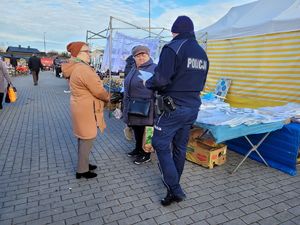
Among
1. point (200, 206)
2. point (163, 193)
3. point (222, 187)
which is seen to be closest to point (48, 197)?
point (163, 193)

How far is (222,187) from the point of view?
3.44m

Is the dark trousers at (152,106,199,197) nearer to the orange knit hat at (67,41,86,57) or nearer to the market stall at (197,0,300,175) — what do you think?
the orange knit hat at (67,41,86,57)

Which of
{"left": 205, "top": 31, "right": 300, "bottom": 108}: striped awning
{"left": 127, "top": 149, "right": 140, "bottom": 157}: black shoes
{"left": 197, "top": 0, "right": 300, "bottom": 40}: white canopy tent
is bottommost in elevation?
{"left": 127, "top": 149, "right": 140, "bottom": 157}: black shoes

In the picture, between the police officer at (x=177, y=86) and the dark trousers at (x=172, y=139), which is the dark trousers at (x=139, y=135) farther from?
the police officer at (x=177, y=86)

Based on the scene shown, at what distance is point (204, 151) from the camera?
4008 mm

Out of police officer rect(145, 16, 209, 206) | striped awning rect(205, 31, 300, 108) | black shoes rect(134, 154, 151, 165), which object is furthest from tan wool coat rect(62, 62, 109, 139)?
striped awning rect(205, 31, 300, 108)

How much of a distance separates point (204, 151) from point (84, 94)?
2.02m

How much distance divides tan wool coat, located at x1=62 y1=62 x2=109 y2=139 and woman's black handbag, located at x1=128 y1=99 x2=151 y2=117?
564mm

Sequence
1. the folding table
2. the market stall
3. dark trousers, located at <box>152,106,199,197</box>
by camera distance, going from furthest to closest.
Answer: the market stall → the folding table → dark trousers, located at <box>152,106,199,197</box>

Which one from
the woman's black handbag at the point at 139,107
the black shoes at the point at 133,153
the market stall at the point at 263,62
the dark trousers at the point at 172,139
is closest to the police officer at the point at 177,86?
the dark trousers at the point at 172,139

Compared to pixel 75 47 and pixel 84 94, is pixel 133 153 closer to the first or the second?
pixel 84 94

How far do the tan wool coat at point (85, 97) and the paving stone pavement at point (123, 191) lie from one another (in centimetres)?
78

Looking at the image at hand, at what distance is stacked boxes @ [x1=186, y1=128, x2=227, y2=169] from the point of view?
400 cm

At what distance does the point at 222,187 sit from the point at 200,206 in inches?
24.2
